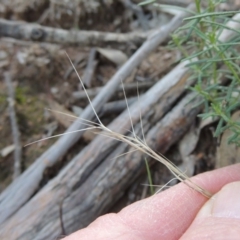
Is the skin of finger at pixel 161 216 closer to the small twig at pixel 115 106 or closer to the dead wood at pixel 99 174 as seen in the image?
the dead wood at pixel 99 174

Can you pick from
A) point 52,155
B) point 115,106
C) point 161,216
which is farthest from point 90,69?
point 161,216

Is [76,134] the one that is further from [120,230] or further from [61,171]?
[120,230]

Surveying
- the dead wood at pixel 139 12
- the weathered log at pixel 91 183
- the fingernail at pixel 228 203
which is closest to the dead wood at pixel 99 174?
the weathered log at pixel 91 183

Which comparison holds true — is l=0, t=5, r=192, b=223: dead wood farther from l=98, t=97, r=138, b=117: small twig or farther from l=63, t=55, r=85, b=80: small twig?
l=63, t=55, r=85, b=80: small twig

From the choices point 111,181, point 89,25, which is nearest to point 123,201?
point 111,181

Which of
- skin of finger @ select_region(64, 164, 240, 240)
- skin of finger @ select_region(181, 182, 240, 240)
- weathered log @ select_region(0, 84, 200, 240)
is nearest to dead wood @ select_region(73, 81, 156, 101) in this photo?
weathered log @ select_region(0, 84, 200, 240)

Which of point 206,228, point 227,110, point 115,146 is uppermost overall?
point 227,110

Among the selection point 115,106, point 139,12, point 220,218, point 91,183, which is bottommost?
point 91,183

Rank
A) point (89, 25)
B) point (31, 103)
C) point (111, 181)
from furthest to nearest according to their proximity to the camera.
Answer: point (89, 25) < point (31, 103) < point (111, 181)

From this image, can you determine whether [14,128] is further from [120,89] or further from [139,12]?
[139,12]
